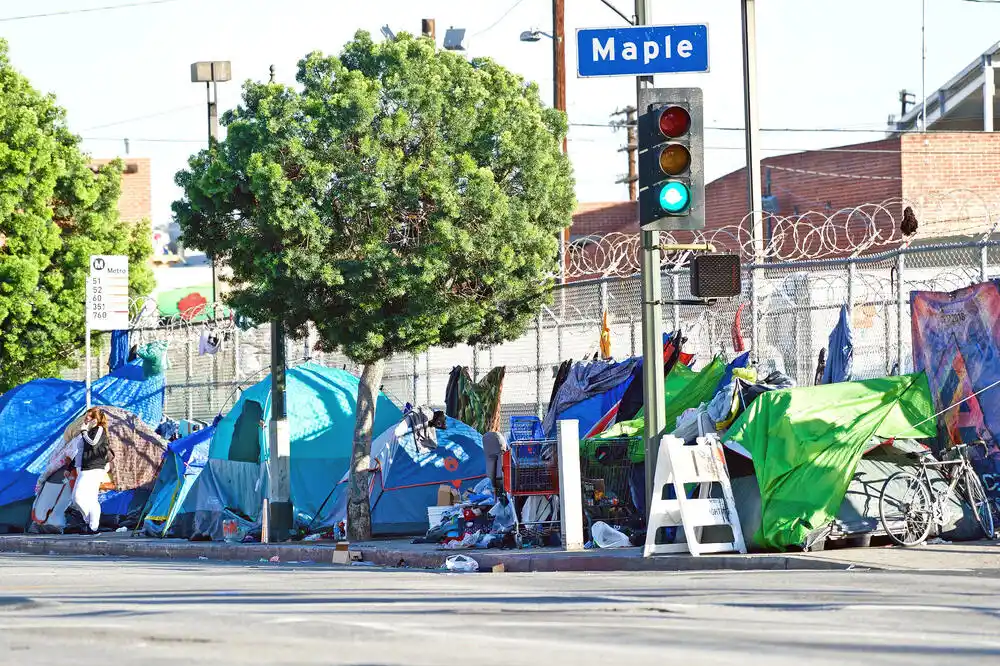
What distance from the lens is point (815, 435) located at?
14773mm

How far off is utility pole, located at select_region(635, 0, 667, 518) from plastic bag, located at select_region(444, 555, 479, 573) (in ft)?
5.73

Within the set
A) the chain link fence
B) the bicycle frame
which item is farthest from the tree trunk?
the bicycle frame

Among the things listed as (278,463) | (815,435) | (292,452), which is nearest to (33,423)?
(292,452)

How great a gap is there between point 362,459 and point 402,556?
2953 millimetres

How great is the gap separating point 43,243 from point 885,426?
2131cm

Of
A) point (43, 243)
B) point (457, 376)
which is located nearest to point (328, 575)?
point (457, 376)

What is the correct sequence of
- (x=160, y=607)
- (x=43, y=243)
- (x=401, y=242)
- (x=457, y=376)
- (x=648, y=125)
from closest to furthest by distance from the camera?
(x=160, y=607)
(x=648, y=125)
(x=401, y=242)
(x=457, y=376)
(x=43, y=243)

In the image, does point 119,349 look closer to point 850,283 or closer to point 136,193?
point 850,283

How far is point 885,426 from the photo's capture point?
50.1 ft

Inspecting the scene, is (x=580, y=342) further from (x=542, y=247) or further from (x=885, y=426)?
(x=885, y=426)

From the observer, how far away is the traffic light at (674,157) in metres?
14.3

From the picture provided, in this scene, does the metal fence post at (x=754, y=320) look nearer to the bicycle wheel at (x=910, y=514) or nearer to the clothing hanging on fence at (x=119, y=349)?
the bicycle wheel at (x=910, y=514)

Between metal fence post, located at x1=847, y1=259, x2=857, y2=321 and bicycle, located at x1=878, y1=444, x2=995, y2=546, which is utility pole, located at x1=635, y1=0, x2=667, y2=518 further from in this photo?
metal fence post, located at x1=847, y1=259, x2=857, y2=321

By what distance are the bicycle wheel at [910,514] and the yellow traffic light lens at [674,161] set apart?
3369 mm
